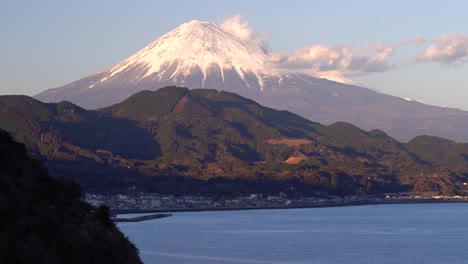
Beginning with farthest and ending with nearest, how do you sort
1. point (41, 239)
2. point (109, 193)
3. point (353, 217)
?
1. point (109, 193)
2. point (353, 217)
3. point (41, 239)

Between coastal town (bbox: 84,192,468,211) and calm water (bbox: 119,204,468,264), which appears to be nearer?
calm water (bbox: 119,204,468,264)

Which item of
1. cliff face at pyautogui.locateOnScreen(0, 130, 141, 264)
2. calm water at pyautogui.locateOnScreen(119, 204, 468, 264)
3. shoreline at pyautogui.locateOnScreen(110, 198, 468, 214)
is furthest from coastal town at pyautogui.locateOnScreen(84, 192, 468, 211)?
cliff face at pyautogui.locateOnScreen(0, 130, 141, 264)

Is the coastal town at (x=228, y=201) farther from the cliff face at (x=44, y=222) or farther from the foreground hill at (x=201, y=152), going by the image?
the cliff face at (x=44, y=222)

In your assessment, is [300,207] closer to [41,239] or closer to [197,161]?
[197,161]

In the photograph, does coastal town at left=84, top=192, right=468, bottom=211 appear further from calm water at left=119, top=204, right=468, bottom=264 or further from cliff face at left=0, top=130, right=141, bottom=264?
cliff face at left=0, top=130, right=141, bottom=264

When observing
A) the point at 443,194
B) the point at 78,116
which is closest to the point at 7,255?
the point at 443,194
